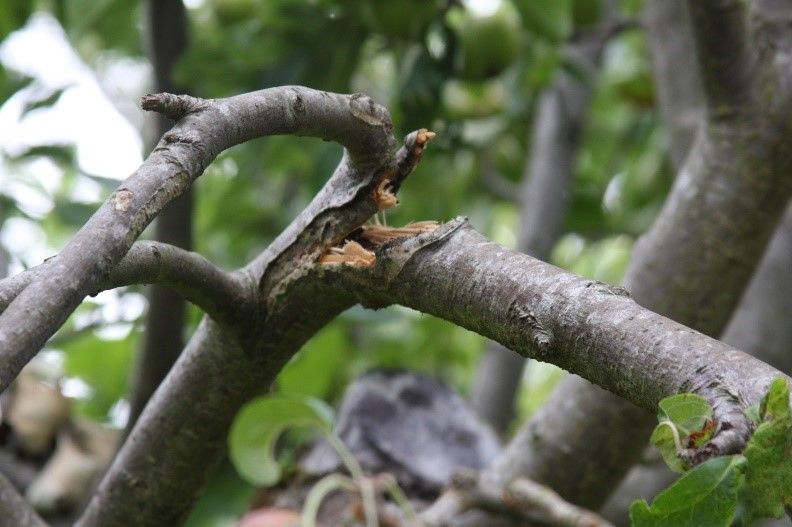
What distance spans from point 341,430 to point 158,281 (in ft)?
2.70

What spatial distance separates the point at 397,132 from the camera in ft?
5.65

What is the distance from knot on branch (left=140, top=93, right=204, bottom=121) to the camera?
0.58 meters

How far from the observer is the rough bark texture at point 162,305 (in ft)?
4.67

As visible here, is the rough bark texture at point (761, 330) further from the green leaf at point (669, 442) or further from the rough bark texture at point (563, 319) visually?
the green leaf at point (669, 442)

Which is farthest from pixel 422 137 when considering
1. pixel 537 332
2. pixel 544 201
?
pixel 544 201

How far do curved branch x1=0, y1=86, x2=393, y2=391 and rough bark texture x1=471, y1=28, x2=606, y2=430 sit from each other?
3.92ft

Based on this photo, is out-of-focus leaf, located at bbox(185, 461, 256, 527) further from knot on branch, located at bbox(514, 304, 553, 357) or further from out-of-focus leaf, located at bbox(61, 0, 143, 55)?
knot on branch, located at bbox(514, 304, 553, 357)

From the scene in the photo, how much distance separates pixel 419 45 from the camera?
5.27 feet

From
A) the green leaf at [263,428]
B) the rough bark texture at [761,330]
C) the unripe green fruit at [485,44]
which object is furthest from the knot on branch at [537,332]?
the unripe green fruit at [485,44]

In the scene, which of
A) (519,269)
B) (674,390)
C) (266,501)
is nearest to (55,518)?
(266,501)

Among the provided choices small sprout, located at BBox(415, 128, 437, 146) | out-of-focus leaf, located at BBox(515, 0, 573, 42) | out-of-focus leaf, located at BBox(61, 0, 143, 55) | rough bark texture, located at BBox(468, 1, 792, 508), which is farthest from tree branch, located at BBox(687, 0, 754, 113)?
out-of-focus leaf, located at BBox(61, 0, 143, 55)

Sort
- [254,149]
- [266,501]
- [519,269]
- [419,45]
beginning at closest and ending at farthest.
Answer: [519,269]
[266,501]
[419,45]
[254,149]

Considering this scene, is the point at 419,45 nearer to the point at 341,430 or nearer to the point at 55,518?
the point at 341,430

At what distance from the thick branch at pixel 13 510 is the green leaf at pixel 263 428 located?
238mm
